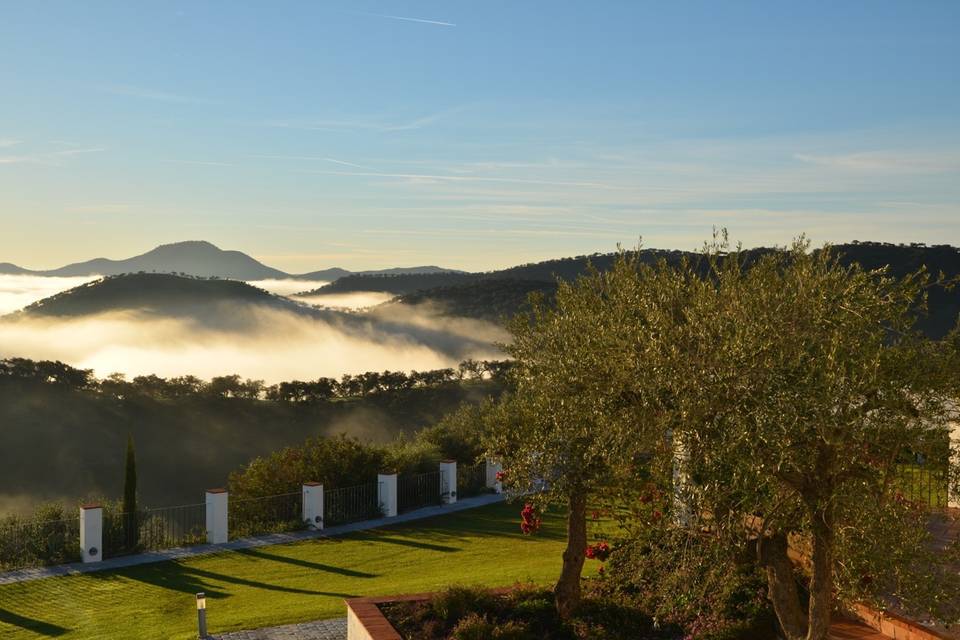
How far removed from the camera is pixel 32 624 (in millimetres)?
13680

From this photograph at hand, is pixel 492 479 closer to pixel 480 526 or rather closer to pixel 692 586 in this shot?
pixel 480 526

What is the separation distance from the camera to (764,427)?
6727 millimetres

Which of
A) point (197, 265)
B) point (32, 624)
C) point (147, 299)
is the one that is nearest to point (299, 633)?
point (32, 624)

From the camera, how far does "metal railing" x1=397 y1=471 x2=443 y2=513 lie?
77.4 ft

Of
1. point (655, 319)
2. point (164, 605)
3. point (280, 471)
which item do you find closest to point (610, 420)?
point (655, 319)

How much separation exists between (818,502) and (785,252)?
318cm

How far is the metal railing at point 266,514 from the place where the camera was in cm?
2073

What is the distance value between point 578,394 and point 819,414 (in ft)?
10.1

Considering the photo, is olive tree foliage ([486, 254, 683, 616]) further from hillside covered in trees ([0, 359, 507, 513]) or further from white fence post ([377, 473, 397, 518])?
hillside covered in trees ([0, 359, 507, 513])

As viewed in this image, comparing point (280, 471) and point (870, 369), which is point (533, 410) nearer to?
point (870, 369)

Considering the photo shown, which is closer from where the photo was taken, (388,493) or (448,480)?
(388,493)

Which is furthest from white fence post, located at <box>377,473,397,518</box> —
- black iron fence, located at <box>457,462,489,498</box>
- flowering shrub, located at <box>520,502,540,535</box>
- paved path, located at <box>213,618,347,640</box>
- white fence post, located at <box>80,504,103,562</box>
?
flowering shrub, located at <box>520,502,540,535</box>

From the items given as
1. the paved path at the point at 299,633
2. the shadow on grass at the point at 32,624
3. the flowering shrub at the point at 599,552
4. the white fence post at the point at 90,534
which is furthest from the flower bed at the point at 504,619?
the white fence post at the point at 90,534

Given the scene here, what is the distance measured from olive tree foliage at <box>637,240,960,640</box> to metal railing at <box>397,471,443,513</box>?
16.0 metres
